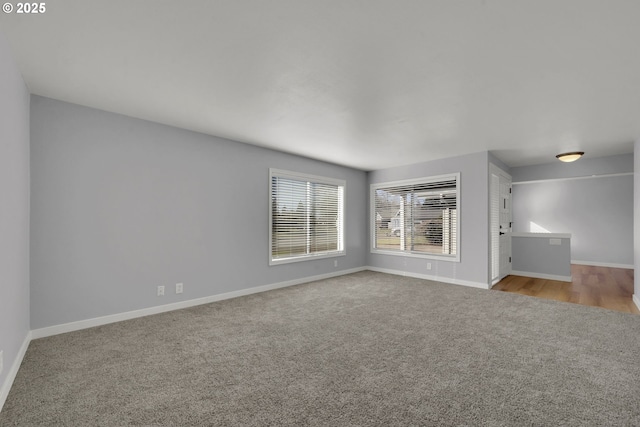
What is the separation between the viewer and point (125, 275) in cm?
336

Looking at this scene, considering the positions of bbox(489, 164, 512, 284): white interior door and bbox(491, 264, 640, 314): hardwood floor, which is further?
bbox(489, 164, 512, 284): white interior door

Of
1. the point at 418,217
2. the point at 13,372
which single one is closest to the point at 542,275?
the point at 418,217

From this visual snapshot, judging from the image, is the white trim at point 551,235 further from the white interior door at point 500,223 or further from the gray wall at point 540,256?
the white interior door at point 500,223

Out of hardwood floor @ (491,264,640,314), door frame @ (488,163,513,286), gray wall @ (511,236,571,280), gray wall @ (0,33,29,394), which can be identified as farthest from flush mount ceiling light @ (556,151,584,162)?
gray wall @ (0,33,29,394)

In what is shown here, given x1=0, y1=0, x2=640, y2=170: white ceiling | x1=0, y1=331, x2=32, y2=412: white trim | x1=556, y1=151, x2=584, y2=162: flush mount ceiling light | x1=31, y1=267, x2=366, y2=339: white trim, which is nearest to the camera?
x1=0, y1=0, x2=640, y2=170: white ceiling

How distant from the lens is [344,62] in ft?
7.39

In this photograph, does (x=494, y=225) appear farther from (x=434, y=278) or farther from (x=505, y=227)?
(x=434, y=278)

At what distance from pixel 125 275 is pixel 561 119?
18.4ft

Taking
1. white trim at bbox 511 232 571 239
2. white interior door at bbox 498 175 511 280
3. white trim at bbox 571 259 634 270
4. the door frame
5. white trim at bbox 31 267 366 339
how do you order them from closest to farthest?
white trim at bbox 31 267 366 339 < the door frame < white trim at bbox 511 232 571 239 < white interior door at bbox 498 175 511 280 < white trim at bbox 571 259 634 270

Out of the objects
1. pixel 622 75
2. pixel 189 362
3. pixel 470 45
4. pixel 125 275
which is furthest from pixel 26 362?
pixel 622 75

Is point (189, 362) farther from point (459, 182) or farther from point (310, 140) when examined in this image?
point (459, 182)

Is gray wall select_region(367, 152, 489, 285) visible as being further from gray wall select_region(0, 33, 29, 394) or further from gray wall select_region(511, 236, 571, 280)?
gray wall select_region(0, 33, 29, 394)

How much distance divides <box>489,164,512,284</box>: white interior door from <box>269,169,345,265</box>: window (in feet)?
9.68

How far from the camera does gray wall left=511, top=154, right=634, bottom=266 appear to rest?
22.7 ft
